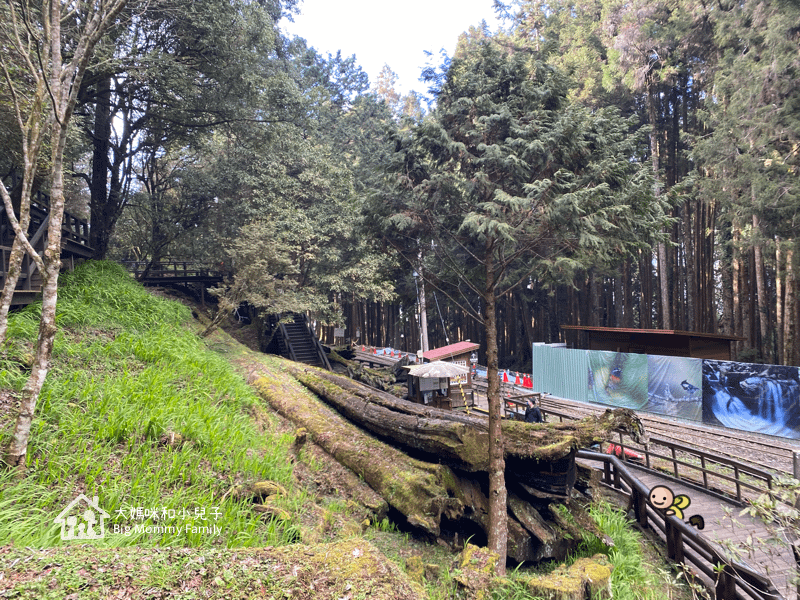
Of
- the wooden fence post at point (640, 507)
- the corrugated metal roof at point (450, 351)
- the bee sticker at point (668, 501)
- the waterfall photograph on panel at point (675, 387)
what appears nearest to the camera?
the bee sticker at point (668, 501)

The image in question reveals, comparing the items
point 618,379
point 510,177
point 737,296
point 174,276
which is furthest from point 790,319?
point 174,276

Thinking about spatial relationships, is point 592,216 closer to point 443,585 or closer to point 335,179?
point 443,585

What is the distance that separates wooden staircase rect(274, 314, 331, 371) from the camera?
2152 cm

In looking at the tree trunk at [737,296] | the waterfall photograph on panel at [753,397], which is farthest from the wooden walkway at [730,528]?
the tree trunk at [737,296]

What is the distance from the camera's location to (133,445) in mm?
4598

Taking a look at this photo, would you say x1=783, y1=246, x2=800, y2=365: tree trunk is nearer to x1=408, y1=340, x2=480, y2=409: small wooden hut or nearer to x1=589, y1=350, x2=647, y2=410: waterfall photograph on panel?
x1=589, y1=350, x2=647, y2=410: waterfall photograph on panel

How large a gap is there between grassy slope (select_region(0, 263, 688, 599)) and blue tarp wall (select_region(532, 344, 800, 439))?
12945 millimetres

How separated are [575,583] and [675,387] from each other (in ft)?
42.1

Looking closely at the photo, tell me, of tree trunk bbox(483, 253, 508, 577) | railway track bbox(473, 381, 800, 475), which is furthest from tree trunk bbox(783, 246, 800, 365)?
tree trunk bbox(483, 253, 508, 577)

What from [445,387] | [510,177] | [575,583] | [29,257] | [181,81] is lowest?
[575,583]

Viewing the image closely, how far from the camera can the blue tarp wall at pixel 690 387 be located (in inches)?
499

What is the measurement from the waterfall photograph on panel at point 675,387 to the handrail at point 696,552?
6969mm

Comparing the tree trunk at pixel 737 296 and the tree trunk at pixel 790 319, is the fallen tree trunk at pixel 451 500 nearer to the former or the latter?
the tree trunk at pixel 790 319

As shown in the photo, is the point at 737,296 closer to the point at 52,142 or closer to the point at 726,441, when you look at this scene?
the point at 726,441
